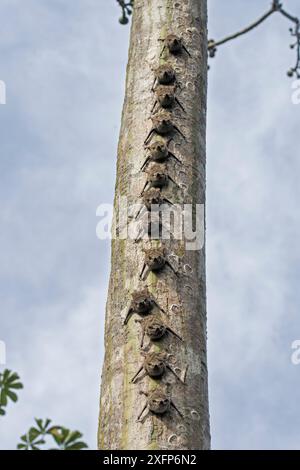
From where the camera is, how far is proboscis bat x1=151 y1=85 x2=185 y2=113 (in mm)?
5898

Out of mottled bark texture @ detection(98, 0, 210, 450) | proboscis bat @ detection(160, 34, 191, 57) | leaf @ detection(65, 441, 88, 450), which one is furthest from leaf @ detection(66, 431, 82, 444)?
proboscis bat @ detection(160, 34, 191, 57)

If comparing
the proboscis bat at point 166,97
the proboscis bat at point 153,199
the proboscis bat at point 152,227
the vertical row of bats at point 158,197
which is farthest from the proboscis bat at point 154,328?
the proboscis bat at point 166,97

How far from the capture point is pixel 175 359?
4887 mm

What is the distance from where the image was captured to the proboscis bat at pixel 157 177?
5473 millimetres

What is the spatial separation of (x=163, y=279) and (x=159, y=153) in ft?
2.45

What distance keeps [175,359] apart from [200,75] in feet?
6.34

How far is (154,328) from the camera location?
4.91 meters

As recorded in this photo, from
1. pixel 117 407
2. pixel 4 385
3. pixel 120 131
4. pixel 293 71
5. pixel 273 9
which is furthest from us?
pixel 293 71

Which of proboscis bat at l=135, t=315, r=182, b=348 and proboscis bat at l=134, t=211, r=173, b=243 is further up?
proboscis bat at l=134, t=211, r=173, b=243

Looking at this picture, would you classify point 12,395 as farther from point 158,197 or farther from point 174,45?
point 174,45

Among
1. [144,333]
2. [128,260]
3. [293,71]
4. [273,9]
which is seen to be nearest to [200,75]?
[128,260]

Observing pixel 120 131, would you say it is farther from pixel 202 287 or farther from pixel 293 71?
pixel 293 71

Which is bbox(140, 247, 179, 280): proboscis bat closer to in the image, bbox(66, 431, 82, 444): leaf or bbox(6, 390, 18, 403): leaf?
bbox(6, 390, 18, 403): leaf

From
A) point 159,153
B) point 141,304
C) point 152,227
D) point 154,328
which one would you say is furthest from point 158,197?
point 154,328
